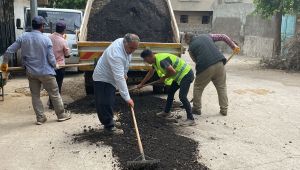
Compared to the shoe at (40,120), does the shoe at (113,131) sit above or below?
above

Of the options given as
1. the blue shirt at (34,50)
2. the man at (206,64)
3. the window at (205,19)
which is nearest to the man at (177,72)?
the man at (206,64)

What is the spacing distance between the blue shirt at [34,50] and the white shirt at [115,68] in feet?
4.86

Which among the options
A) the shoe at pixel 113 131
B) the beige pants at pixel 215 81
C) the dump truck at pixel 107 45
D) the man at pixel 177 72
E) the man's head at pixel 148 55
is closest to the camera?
the shoe at pixel 113 131

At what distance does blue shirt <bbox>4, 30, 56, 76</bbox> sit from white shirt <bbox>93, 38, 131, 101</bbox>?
1.48 m

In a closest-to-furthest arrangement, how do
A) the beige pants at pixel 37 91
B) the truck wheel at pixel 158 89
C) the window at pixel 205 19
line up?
the beige pants at pixel 37 91, the truck wheel at pixel 158 89, the window at pixel 205 19

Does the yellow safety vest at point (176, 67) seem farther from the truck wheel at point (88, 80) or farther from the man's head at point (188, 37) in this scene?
the truck wheel at point (88, 80)

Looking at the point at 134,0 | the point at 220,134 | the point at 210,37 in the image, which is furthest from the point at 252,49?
the point at 220,134

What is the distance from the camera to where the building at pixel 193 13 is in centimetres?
3669

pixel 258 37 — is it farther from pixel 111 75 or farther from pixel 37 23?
pixel 111 75

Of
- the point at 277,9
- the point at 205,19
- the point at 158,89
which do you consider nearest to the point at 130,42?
the point at 158,89

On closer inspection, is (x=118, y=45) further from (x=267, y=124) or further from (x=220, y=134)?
(x=267, y=124)

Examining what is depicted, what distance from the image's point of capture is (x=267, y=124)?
22.8 ft

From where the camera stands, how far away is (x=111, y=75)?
569 centimetres

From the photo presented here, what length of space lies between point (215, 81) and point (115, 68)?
113 inches
